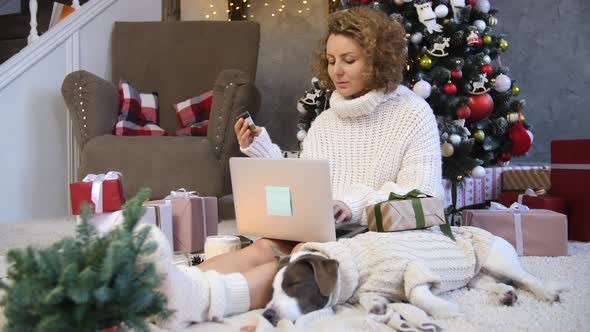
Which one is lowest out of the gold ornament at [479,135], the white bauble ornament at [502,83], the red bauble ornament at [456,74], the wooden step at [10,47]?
the gold ornament at [479,135]

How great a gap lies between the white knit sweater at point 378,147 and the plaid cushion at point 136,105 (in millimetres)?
1569

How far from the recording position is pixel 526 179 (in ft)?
9.80

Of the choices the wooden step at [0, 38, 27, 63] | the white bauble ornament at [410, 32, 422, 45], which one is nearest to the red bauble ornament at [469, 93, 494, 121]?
the white bauble ornament at [410, 32, 422, 45]

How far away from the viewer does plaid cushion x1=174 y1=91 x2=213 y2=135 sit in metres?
3.21

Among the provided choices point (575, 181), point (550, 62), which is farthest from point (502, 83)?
point (550, 62)

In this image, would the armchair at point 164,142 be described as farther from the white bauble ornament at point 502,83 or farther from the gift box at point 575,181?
the gift box at point 575,181

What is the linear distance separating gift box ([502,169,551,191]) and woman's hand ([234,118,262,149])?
1.76 meters

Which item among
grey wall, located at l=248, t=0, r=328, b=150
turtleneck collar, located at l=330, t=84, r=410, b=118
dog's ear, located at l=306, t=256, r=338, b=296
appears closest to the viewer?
dog's ear, located at l=306, t=256, r=338, b=296

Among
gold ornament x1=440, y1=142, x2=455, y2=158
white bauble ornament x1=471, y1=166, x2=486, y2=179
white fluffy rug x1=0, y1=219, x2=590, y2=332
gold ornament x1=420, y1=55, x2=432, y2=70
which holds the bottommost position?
white fluffy rug x1=0, y1=219, x2=590, y2=332

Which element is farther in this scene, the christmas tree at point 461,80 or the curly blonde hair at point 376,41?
the christmas tree at point 461,80

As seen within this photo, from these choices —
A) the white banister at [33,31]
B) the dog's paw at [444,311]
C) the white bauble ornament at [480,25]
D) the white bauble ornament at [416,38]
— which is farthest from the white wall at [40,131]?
the dog's paw at [444,311]

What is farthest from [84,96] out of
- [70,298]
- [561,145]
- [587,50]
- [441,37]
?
[587,50]

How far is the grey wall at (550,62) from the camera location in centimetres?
358

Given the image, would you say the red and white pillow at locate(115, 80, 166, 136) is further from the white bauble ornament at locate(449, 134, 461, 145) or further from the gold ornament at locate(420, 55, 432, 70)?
the white bauble ornament at locate(449, 134, 461, 145)
